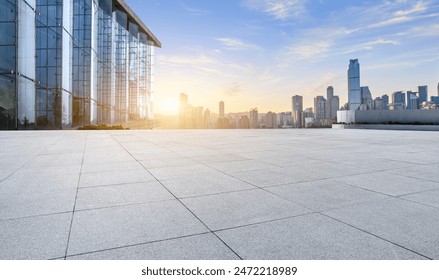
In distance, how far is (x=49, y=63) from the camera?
28.9m

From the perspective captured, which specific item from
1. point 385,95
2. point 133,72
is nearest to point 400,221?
point 133,72

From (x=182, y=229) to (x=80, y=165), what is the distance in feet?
15.5

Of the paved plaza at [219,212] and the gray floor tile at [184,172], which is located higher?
the gray floor tile at [184,172]

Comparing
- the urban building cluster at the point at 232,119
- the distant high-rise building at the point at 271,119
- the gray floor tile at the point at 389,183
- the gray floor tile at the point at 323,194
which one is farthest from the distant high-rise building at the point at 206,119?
the gray floor tile at the point at 323,194

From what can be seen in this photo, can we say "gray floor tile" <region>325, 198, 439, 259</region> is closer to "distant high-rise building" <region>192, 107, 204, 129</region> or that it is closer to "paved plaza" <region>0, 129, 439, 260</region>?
"paved plaza" <region>0, 129, 439, 260</region>

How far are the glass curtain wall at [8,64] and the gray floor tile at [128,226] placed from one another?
2596 cm

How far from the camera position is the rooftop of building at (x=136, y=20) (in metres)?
45.8

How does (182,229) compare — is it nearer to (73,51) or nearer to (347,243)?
(347,243)

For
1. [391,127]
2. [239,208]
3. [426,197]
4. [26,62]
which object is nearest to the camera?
[239,208]

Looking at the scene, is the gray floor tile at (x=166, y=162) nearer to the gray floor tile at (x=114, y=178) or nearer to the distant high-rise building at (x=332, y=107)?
the gray floor tile at (x=114, y=178)

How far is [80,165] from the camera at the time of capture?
22.1 ft

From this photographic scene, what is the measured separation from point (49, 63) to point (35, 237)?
3135 cm

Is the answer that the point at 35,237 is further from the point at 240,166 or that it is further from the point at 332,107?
the point at 332,107
